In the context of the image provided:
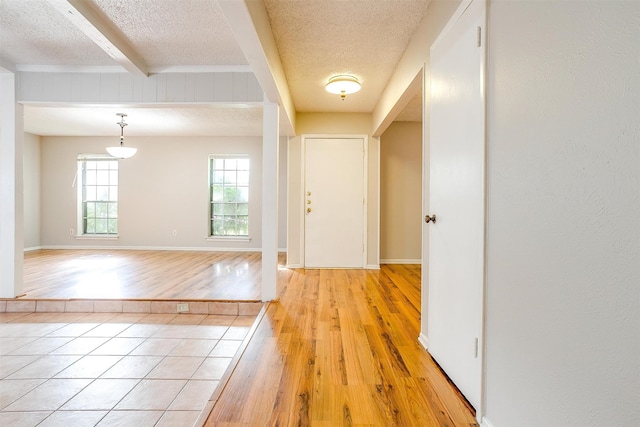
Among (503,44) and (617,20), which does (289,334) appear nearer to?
(503,44)

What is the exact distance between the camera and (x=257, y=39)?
6.44 feet

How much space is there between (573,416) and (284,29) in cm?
282

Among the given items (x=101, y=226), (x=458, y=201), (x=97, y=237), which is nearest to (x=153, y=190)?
(x=101, y=226)

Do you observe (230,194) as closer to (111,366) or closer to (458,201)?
(111,366)

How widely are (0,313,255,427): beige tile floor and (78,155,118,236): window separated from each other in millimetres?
4042

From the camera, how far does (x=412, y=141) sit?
17.2ft

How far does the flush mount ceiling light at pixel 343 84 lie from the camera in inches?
131

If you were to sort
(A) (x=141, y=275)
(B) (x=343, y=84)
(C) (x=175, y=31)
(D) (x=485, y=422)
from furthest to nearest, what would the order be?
(A) (x=141, y=275) → (B) (x=343, y=84) → (C) (x=175, y=31) → (D) (x=485, y=422)

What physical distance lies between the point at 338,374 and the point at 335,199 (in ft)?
10.7

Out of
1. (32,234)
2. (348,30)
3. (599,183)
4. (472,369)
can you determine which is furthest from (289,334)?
(32,234)

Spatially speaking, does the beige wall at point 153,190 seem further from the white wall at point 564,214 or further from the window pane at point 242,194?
the white wall at point 564,214

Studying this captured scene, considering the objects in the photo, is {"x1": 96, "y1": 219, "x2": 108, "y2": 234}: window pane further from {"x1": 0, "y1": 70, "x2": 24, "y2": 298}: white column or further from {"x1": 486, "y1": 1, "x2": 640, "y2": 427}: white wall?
{"x1": 486, "y1": 1, "x2": 640, "y2": 427}: white wall

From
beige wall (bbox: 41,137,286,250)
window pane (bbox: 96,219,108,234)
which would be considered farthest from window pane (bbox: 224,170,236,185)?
window pane (bbox: 96,219,108,234)

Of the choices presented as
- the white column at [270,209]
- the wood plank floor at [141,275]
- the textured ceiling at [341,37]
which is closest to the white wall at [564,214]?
the textured ceiling at [341,37]
